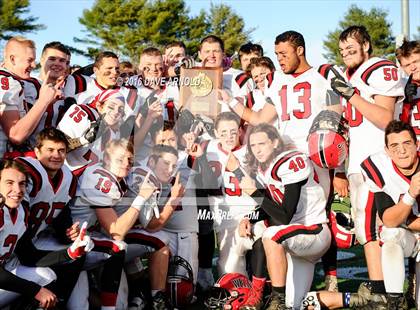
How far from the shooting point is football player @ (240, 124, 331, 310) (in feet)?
12.0

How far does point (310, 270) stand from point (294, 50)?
1.47 m

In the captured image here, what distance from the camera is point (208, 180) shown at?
4297 millimetres

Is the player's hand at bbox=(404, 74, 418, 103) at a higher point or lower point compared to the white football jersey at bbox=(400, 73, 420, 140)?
higher

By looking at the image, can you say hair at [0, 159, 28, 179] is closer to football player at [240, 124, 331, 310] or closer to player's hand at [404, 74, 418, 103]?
football player at [240, 124, 331, 310]

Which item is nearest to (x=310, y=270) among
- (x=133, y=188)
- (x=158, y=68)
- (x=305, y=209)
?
(x=305, y=209)

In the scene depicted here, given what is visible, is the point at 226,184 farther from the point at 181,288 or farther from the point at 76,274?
the point at 76,274

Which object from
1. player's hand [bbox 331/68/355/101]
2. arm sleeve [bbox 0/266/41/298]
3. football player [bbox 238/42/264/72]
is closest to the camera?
arm sleeve [bbox 0/266/41/298]

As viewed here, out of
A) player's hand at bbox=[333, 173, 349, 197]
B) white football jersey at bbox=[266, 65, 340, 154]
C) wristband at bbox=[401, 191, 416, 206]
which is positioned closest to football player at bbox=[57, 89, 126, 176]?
white football jersey at bbox=[266, 65, 340, 154]

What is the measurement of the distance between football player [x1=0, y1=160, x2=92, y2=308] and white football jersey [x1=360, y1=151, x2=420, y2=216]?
5.44 feet

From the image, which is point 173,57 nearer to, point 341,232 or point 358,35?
point 358,35

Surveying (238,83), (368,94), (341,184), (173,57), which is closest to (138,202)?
(341,184)

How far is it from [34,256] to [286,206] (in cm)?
148

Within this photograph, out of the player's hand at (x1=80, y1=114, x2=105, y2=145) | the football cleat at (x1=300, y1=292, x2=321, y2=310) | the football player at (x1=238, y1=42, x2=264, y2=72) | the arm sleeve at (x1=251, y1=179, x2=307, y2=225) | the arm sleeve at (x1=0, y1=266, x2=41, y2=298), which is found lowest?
the football cleat at (x1=300, y1=292, x2=321, y2=310)

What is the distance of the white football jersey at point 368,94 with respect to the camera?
384 cm
